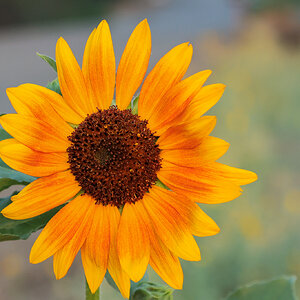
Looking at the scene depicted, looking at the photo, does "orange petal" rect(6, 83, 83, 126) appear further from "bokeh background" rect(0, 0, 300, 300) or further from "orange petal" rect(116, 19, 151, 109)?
"bokeh background" rect(0, 0, 300, 300)

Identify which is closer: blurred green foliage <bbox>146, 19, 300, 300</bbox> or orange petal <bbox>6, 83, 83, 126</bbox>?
orange petal <bbox>6, 83, 83, 126</bbox>

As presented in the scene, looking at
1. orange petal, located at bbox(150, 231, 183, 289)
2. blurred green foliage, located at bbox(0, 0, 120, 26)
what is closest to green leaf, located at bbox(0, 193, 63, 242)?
orange petal, located at bbox(150, 231, 183, 289)

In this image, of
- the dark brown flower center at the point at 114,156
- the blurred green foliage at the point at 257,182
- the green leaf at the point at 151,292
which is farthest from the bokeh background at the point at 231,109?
the dark brown flower center at the point at 114,156

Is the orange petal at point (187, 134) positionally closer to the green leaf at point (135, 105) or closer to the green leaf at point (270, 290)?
the green leaf at point (135, 105)

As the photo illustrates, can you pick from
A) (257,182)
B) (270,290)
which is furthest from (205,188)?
(257,182)

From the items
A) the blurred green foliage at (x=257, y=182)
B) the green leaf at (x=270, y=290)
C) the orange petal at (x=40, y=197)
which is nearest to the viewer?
the orange petal at (x=40, y=197)

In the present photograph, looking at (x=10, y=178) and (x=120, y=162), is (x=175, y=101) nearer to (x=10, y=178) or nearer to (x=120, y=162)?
(x=120, y=162)
